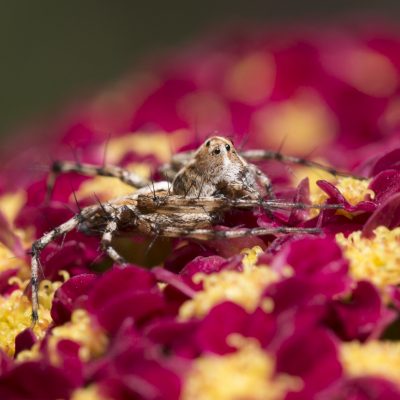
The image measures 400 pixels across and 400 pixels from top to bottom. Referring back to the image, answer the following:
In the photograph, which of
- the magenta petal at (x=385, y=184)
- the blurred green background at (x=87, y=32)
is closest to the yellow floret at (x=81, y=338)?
the magenta petal at (x=385, y=184)

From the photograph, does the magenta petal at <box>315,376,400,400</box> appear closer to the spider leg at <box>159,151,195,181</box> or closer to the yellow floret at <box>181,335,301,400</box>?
the yellow floret at <box>181,335,301,400</box>

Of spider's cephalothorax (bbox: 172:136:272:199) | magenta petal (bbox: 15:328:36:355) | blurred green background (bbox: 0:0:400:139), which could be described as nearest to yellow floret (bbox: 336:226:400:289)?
spider's cephalothorax (bbox: 172:136:272:199)

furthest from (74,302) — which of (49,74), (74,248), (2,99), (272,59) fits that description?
(49,74)

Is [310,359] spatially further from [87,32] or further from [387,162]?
[87,32]

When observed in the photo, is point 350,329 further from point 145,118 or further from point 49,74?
point 49,74

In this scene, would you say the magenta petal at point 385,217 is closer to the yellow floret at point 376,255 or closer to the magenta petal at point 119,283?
the yellow floret at point 376,255

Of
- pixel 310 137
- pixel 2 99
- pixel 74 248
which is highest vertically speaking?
pixel 74 248

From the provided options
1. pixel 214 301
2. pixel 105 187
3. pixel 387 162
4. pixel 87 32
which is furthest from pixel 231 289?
pixel 87 32
